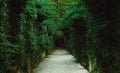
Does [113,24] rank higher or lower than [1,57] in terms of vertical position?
higher

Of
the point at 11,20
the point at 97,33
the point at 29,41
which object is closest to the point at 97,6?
the point at 97,33

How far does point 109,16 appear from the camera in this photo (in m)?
6.80

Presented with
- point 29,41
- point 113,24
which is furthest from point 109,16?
point 29,41

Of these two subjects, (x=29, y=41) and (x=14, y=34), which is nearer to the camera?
(x=14, y=34)

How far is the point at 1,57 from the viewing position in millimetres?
8602

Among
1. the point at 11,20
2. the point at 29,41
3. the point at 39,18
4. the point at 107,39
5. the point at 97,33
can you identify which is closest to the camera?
the point at 107,39

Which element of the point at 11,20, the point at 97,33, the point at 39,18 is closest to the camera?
the point at 97,33

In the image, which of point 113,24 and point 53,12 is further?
point 53,12

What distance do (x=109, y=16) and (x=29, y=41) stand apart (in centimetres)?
995

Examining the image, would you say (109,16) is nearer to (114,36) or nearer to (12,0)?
(114,36)

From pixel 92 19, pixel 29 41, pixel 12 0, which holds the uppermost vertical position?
pixel 12 0

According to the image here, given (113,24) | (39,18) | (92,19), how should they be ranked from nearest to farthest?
(113,24) → (92,19) → (39,18)

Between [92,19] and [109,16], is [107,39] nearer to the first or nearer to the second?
[109,16]

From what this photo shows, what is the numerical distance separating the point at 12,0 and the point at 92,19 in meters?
4.76
